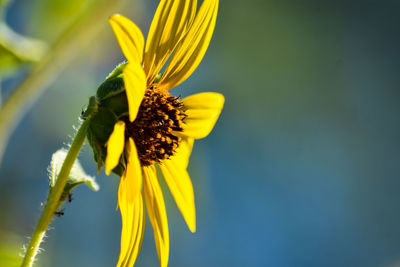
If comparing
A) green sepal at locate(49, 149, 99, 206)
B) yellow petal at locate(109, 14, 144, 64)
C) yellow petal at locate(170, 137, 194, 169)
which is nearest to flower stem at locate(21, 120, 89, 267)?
green sepal at locate(49, 149, 99, 206)

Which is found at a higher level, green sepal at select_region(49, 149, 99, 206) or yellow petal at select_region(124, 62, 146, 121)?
yellow petal at select_region(124, 62, 146, 121)

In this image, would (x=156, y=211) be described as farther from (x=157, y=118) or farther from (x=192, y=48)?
(x=192, y=48)

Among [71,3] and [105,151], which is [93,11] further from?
[105,151]

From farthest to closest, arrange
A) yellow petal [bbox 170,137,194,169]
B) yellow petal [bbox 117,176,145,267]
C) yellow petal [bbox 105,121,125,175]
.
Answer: yellow petal [bbox 170,137,194,169] → yellow petal [bbox 117,176,145,267] → yellow petal [bbox 105,121,125,175]

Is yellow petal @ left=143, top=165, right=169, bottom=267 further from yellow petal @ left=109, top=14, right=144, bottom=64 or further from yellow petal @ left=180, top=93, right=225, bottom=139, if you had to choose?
yellow petal @ left=109, top=14, right=144, bottom=64

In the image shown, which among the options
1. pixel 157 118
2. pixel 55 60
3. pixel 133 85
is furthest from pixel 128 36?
pixel 55 60

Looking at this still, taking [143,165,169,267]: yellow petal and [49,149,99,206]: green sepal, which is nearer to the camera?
[49,149,99,206]: green sepal
